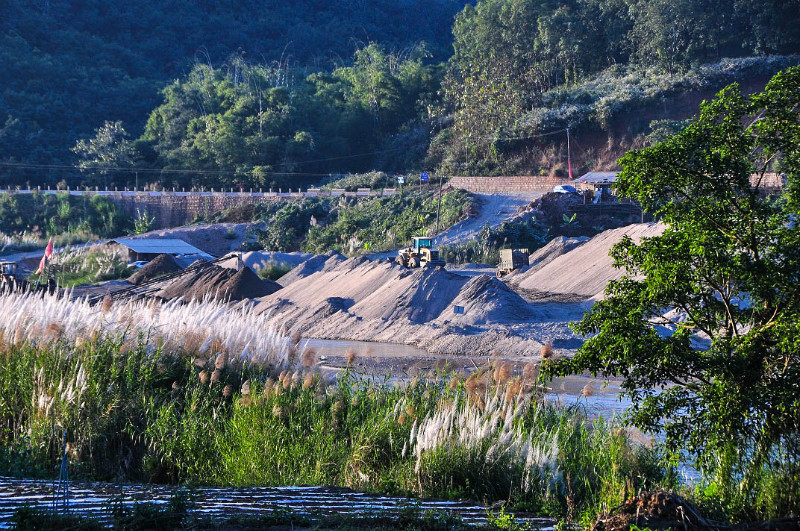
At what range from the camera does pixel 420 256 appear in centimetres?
3856

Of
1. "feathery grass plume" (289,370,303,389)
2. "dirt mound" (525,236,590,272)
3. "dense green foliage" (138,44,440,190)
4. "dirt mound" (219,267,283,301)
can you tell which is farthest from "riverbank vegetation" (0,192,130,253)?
"feathery grass plume" (289,370,303,389)

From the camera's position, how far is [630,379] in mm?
7922

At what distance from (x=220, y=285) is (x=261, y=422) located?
84.0ft

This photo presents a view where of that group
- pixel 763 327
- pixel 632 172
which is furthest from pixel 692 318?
pixel 632 172

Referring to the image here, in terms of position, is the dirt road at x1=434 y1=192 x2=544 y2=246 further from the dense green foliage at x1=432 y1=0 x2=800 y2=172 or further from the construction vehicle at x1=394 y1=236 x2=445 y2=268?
Result: the dense green foliage at x1=432 y1=0 x2=800 y2=172

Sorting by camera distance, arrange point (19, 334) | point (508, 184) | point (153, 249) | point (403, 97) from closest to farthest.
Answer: point (19, 334) < point (153, 249) < point (508, 184) < point (403, 97)

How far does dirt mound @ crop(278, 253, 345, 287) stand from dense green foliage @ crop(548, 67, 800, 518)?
30900mm

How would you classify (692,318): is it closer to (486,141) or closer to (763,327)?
(763,327)

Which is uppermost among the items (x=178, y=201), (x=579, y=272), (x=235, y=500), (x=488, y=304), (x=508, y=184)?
(x=508, y=184)

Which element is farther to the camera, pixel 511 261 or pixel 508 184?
pixel 508 184

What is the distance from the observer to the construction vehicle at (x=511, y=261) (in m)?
39.9

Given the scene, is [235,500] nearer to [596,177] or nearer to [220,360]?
[220,360]

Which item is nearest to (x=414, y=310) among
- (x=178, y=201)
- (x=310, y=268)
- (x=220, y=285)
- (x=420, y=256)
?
(x=420, y=256)

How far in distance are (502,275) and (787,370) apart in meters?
32.4
